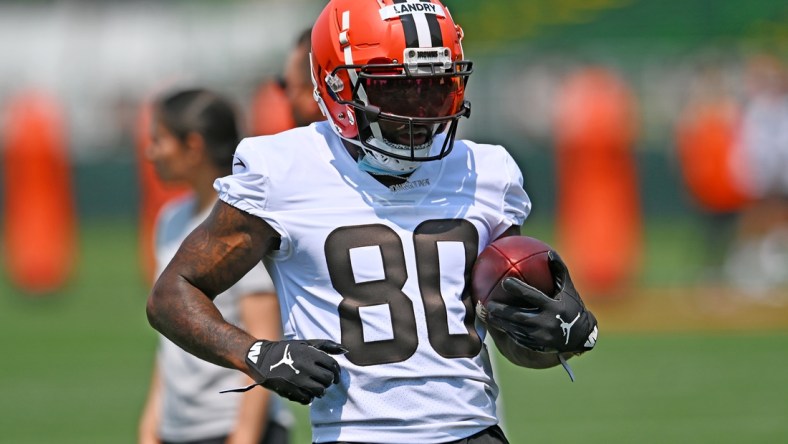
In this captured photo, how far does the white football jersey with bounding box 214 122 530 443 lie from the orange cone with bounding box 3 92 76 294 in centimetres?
1188

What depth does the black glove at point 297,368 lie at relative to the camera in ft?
10.4

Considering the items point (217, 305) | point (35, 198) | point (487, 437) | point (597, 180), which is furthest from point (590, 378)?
point (35, 198)

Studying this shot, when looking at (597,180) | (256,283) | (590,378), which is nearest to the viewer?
(256,283)

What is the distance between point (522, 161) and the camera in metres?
21.0

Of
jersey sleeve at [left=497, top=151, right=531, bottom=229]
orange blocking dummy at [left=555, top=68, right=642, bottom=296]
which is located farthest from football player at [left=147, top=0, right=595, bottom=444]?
orange blocking dummy at [left=555, top=68, right=642, bottom=296]

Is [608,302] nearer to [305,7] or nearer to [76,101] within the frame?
[305,7]

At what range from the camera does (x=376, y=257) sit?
341cm

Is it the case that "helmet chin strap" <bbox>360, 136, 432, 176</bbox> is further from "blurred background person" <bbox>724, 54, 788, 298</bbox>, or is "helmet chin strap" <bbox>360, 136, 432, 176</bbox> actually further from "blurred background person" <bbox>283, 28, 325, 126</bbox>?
"blurred background person" <bbox>724, 54, 788, 298</bbox>

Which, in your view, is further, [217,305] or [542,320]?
[217,305]

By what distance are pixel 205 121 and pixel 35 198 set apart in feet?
36.0

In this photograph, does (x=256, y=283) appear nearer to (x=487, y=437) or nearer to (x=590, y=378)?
(x=487, y=437)

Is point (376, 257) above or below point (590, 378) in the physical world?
above

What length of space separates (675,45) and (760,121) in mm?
5723

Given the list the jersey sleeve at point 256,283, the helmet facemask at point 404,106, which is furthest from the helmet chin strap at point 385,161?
the jersey sleeve at point 256,283
